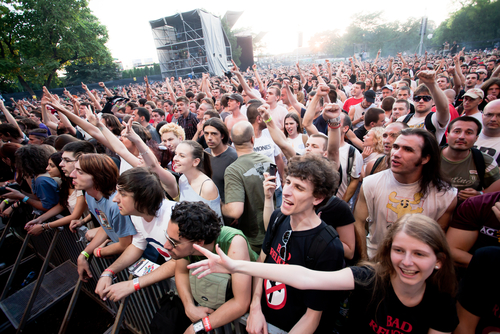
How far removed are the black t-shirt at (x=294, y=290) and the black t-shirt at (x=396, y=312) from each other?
160mm

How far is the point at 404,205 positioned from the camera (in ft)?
6.96

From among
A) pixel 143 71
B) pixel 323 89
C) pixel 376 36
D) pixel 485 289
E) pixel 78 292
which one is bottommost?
pixel 78 292

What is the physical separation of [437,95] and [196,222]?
3068 millimetres

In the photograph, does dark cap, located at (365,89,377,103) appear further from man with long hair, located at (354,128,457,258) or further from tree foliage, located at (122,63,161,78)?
tree foliage, located at (122,63,161,78)

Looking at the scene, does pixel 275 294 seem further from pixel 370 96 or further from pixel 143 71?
pixel 143 71

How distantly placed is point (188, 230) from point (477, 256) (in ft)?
6.19

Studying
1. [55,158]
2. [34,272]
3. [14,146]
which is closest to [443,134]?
[55,158]

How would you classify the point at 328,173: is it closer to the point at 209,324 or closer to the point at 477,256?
the point at 477,256

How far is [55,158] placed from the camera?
11.2 ft

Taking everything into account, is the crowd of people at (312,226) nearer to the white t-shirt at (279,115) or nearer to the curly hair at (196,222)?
the curly hair at (196,222)

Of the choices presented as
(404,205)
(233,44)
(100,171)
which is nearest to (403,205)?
(404,205)

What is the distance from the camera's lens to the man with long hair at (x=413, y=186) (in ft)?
6.72

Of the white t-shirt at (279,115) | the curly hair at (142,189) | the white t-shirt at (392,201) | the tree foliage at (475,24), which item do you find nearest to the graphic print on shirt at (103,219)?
the curly hair at (142,189)

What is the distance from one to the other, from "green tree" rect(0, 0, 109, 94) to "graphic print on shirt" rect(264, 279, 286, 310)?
34.0 m
